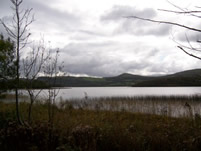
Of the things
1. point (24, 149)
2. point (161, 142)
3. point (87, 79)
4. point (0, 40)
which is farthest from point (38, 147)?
point (87, 79)

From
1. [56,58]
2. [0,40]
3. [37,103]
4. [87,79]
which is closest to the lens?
[56,58]

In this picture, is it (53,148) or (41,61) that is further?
(41,61)

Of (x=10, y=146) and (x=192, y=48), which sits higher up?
(x=192, y=48)

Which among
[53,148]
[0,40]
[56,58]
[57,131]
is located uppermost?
[0,40]

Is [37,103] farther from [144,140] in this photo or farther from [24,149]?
[144,140]

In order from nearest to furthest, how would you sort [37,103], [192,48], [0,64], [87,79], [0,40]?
[192,48]
[0,64]
[0,40]
[37,103]
[87,79]

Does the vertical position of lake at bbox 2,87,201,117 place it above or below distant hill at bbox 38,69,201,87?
below

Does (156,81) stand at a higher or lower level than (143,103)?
higher

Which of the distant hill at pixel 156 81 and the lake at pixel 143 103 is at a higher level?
the distant hill at pixel 156 81

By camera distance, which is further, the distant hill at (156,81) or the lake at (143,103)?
the lake at (143,103)

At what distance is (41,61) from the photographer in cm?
449

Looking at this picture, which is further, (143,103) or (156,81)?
(156,81)

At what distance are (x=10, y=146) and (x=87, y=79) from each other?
13492cm

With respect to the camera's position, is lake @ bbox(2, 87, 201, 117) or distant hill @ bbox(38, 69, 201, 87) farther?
lake @ bbox(2, 87, 201, 117)
